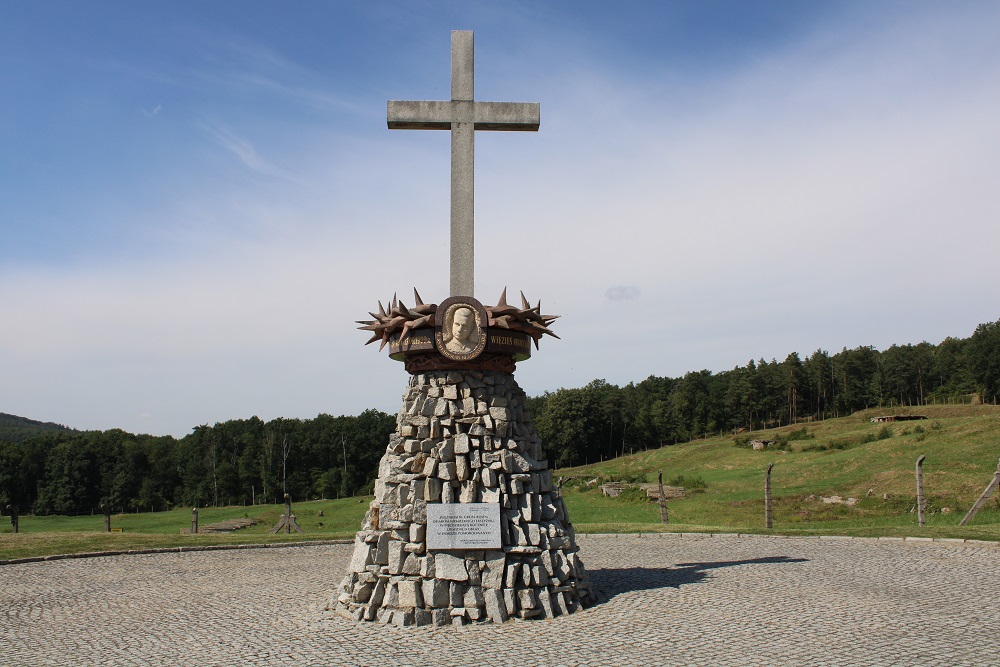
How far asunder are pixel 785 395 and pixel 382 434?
5276cm

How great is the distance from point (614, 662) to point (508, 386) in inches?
167

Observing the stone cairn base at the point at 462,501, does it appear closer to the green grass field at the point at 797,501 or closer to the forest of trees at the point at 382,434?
the green grass field at the point at 797,501

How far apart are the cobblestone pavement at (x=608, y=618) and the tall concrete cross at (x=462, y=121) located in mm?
5555

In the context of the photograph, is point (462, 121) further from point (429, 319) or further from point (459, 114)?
point (429, 319)

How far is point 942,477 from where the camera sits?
26.7m

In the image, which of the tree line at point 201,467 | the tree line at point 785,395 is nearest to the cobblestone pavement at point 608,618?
the tree line at point 201,467

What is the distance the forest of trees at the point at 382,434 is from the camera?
6944 cm

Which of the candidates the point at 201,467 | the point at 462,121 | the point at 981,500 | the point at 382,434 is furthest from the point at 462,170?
the point at 201,467

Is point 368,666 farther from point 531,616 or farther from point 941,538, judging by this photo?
point 941,538

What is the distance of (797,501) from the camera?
27906mm

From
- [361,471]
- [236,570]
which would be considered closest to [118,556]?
[236,570]

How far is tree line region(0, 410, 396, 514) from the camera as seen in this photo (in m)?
68.4

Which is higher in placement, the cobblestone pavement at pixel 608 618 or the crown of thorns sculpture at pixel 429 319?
the crown of thorns sculpture at pixel 429 319

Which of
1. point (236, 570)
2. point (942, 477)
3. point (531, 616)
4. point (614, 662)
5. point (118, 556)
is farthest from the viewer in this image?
point (942, 477)
